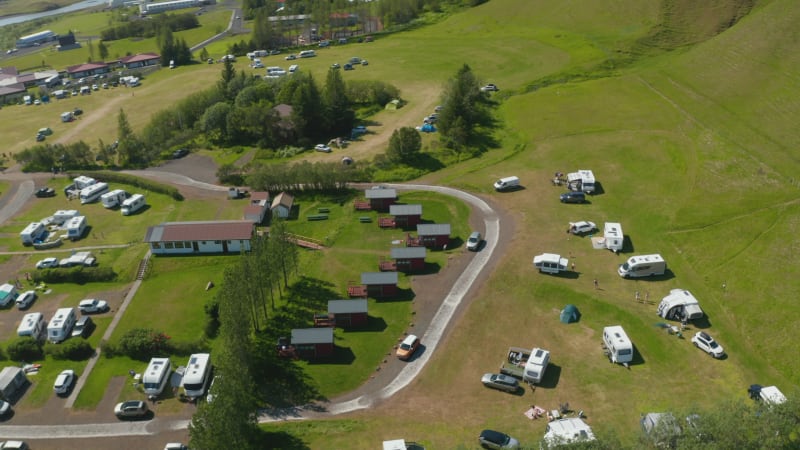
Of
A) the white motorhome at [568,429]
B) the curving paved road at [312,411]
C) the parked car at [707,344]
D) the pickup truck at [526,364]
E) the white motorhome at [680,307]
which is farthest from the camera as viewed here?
the white motorhome at [680,307]

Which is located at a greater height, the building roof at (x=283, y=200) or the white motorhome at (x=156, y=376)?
the building roof at (x=283, y=200)

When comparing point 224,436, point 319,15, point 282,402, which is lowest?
point 282,402

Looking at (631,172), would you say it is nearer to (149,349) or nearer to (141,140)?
(149,349)

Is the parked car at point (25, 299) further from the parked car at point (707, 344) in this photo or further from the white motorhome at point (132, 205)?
the parked car at point (707, 344)

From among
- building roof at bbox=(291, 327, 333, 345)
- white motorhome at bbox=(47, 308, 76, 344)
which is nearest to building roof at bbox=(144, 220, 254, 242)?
white motorhome at bbox=(47, 308, 76, 344)

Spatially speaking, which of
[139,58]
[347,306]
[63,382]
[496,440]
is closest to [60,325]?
[63,382]

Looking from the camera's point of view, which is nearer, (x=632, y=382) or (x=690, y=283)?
(x=632, y=382)

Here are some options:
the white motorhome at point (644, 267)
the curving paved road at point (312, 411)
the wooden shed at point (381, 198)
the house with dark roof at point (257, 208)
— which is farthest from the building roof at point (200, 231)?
the white motorhome at point (644, 267)

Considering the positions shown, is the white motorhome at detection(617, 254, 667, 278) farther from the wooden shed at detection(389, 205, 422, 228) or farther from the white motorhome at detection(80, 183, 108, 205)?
the white motorhome at detection(80, 183, 108, 205)

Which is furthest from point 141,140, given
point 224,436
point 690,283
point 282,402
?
point 690,283
